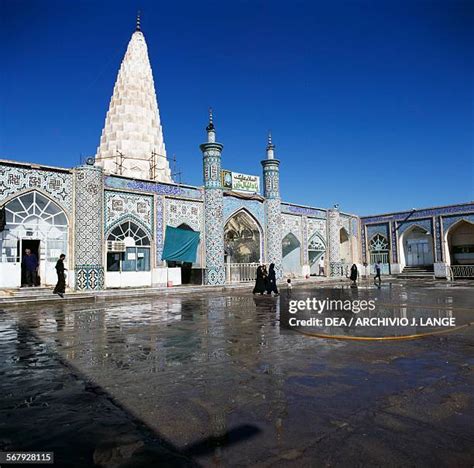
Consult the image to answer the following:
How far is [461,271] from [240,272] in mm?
15749

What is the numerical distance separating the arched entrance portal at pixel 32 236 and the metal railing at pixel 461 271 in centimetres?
2344

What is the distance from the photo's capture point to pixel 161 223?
19438mm

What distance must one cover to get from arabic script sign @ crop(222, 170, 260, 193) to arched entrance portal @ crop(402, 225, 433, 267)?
1428 centimetres

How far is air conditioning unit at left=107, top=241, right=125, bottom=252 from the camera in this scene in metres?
17.7

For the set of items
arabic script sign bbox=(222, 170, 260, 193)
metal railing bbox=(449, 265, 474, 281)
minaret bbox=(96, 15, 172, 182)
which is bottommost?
metal railing bbox=(449, 265, 474, 281)

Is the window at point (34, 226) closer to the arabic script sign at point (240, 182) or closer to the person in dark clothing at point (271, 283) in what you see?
the person in dark clothing at point (271, 283)

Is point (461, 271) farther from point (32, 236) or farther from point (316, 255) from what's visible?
point (32, 236)

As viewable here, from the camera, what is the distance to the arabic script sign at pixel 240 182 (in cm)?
2259

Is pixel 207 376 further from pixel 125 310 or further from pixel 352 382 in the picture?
pixel 125 310

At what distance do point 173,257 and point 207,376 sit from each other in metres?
15.6

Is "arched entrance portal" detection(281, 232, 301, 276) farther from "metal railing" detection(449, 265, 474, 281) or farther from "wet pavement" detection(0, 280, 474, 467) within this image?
"wet pavement" detection(0, 280, 474, 467)

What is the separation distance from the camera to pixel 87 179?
16844 mm
